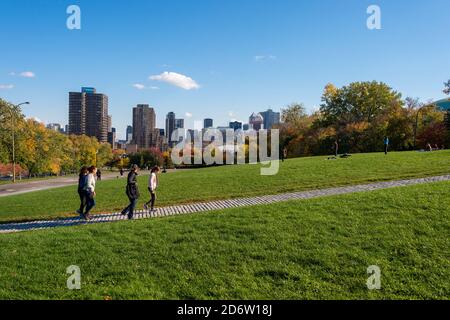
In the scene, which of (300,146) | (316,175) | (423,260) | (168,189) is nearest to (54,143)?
(300,146)

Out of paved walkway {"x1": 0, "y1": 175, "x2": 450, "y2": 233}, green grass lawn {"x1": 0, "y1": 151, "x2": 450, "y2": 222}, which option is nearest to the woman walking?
paved walkway {"x1": 0, "y1": 175, "x2": 450, "y2": 233}

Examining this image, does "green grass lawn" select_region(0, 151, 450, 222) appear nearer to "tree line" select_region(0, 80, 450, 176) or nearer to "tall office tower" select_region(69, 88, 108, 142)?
"tree line" select_region(0, 80, 450, 176)

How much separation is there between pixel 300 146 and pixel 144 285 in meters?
59.6

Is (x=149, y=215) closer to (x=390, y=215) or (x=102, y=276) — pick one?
(x=102, y=276)

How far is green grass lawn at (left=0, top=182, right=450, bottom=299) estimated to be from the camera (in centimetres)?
615

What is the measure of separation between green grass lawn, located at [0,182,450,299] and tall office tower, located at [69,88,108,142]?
128379 mm

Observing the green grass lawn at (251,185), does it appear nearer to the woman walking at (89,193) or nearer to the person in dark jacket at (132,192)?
the woman walking at (89,193)

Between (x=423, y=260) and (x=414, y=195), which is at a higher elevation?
(x=414, y=195)

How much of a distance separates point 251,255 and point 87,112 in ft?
526

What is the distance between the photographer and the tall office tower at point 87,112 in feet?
431

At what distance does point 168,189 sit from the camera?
66.4ft

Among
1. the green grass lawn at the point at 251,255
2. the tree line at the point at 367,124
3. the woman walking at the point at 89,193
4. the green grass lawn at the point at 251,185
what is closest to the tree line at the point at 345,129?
the tree line at the point at 367,124

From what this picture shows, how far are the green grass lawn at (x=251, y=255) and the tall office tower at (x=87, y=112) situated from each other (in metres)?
128
